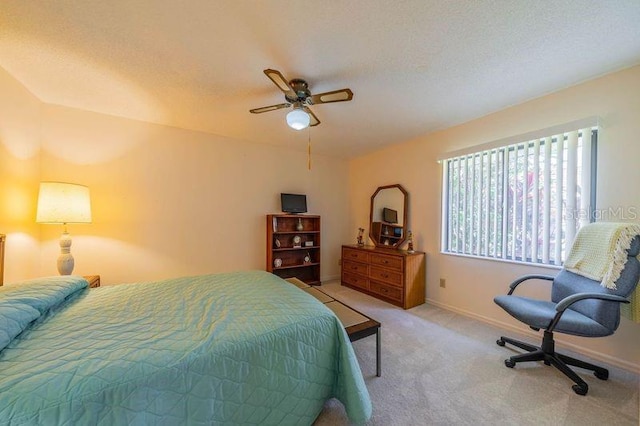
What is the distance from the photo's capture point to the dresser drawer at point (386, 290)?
10.2ft

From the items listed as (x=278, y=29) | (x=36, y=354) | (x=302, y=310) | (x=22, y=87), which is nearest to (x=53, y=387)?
(x=36, y=354)

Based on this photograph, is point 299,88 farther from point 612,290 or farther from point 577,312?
point 577,312

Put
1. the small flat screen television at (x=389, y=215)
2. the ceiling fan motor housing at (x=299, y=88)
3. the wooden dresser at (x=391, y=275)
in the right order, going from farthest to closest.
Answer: the small flat screen television at (x=389, y=215), the wooden dresser at (x=391, y=275), the ceiling fan motor housing at (x=299, y=88)

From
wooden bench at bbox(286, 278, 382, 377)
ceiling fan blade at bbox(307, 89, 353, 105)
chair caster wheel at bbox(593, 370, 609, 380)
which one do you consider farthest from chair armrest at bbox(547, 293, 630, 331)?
ceiling fan blade at bbox(307, 89, 353, 105)

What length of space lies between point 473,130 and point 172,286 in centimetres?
355

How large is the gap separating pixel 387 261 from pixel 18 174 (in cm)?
399

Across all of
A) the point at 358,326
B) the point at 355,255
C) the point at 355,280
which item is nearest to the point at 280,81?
the point at 358,326

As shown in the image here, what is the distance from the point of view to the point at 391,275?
320 centimetres

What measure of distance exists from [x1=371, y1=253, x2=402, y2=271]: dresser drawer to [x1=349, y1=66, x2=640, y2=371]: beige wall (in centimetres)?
48

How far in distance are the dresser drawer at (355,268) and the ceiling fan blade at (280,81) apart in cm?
263

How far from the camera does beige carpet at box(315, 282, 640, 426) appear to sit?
1.39m

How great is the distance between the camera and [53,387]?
0.80 metres

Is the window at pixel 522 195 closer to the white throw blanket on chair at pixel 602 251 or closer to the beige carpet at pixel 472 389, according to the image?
the white throw blanket on chair at pixel 602 251

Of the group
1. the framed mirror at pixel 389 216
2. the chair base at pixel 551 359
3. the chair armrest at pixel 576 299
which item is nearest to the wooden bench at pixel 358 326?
the chair base at pixel 551 359
